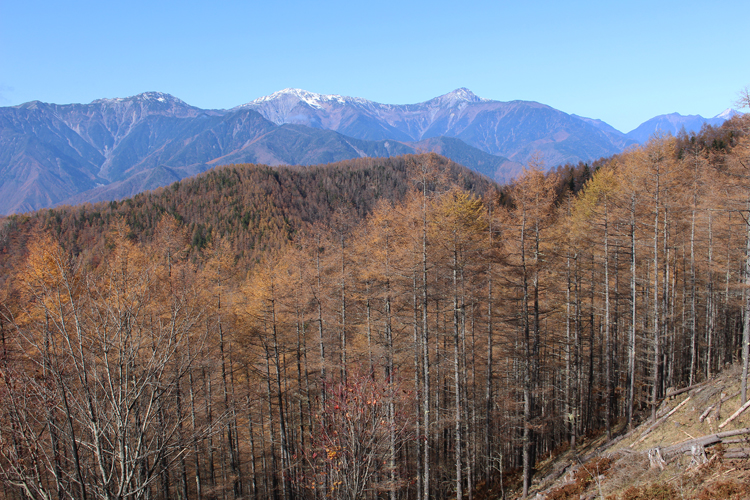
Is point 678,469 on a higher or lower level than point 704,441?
lower

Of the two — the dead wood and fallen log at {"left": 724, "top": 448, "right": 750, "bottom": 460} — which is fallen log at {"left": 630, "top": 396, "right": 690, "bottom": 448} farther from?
fallen log at {"left": 724, "top": 448, "right": 750, "bottom": 460}

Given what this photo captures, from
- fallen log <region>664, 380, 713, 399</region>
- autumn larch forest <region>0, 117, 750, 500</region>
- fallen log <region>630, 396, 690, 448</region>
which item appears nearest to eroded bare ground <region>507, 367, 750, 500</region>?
fallen log <region>630, 396, 690, 448</region>

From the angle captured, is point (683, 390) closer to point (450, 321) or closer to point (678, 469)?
point (450, 321)

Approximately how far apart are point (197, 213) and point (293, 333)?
8099cm


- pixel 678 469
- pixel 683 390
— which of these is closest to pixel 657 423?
pixel 683 390

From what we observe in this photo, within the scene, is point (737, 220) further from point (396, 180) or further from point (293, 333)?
point (396, 180)

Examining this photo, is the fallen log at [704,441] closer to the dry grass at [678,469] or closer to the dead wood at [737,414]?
the dry grass at [678,469]

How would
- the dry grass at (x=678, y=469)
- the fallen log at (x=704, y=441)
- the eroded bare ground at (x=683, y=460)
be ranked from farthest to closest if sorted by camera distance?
the fallen log at (x=704, y=441) < the eroded bare ground at (x=683, y=460) < the dry grass at (x=678, y=469)

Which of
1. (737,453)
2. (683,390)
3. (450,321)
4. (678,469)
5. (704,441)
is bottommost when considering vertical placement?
(683,390)

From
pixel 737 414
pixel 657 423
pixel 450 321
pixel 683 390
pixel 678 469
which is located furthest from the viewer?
pixel 450 321

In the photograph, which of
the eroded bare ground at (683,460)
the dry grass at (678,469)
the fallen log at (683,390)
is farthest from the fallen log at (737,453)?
the fallen log at (683,390)

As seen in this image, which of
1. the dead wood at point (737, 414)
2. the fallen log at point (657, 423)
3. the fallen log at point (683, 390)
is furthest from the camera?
the fallen log at point (683, 390)

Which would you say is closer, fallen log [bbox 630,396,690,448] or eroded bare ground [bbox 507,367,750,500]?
eroded bare ground [bbox 507,367,750,500]

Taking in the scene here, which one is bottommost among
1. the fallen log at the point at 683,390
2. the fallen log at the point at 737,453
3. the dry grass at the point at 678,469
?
the fallen log at the point at 683,390
